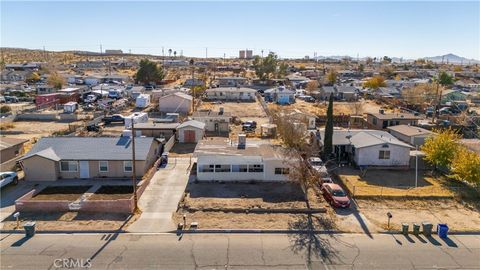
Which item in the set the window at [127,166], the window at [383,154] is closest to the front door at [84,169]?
the window at [127,166]

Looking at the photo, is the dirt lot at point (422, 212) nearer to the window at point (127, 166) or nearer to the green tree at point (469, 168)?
the green tree at point (469, 168)

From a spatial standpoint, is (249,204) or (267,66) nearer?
(249,204)

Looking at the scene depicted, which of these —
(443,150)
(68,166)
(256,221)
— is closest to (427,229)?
(256,221)

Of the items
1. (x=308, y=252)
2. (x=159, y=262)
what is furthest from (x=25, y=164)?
(x=308, y=252)

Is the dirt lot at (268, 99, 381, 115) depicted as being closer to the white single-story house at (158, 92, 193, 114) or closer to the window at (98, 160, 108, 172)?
the white single-story house at (158, 92, 193, 114)

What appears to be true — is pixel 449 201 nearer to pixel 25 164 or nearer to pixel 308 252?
pixel 308 252

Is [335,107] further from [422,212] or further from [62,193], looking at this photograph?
[62,193]

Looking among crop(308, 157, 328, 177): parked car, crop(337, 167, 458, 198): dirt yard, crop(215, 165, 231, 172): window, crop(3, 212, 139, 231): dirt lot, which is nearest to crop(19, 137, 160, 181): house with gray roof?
crop(215, 165, 231, 172): window
